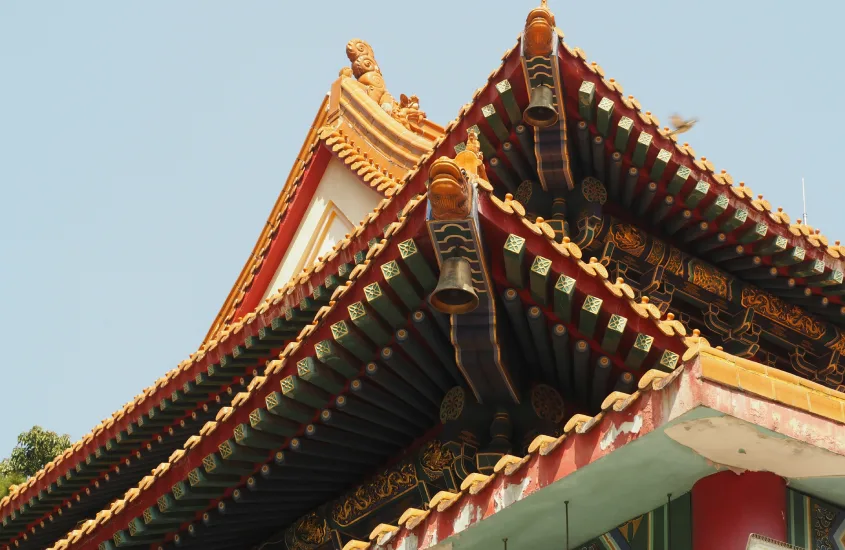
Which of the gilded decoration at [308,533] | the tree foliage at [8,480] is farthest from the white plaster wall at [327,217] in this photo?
the tree foliage at [8,480]

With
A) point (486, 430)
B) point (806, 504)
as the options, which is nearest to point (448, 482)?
point (486, 430)

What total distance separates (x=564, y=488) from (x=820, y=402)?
1485mm

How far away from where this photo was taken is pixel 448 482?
11359 mm

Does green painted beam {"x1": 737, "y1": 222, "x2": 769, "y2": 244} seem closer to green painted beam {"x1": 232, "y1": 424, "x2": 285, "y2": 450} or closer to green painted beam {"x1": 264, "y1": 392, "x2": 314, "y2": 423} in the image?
green painted beam {"x1": 264, "y1": 392, "x2": 314, "y2": 423}

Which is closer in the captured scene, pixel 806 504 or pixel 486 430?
pixel 806 504

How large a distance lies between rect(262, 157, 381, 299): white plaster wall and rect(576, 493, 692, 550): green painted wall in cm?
1009

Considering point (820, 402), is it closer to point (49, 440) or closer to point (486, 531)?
point (486, 531)

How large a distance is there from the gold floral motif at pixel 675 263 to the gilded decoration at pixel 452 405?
367 centimetres

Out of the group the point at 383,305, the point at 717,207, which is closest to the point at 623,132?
the point at 717,207

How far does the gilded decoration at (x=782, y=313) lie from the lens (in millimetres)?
14344

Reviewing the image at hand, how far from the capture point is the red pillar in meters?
7.82

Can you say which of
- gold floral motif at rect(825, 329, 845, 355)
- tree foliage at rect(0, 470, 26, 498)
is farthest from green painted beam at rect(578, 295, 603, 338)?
tree foliage at rect(0, 470, 26, 498)

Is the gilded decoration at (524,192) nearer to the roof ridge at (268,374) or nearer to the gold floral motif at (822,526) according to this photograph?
the roof ridge at (268,374)

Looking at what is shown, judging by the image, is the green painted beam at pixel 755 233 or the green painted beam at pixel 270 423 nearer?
the green painted beam at pixel 270 423
